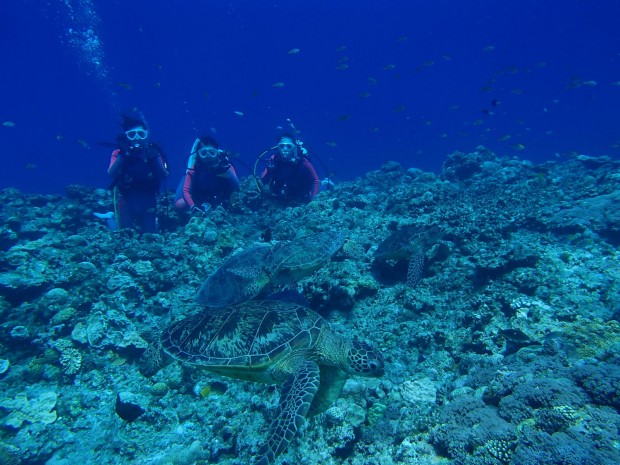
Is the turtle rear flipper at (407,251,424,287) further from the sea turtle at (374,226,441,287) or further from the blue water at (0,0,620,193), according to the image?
the blue water at (0,0,620,193)

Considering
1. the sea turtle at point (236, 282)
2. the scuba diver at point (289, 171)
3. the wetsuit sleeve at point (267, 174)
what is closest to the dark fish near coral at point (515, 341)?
the sea turtle at point (236, 282)

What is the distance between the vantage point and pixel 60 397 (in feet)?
14.8

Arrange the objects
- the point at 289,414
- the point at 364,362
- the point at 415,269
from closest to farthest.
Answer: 1. the point at 289,414
2. the point at 364,362
3. the point at 415,269

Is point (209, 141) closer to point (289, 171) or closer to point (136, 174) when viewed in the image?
point (136, 174)

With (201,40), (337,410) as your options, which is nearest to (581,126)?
(337,410)

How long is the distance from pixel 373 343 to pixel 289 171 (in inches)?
337

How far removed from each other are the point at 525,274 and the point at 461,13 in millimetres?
125735

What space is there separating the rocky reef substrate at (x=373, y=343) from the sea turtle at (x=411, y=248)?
0.31 m

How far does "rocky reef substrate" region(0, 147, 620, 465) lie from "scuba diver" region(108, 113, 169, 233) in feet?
6.89

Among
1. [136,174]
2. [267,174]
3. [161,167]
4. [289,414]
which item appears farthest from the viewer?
[267,174]

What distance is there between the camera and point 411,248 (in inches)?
215

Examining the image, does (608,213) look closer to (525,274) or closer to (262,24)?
(525,274)


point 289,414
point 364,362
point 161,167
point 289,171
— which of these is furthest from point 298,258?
point 161,167

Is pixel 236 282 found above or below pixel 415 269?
below
